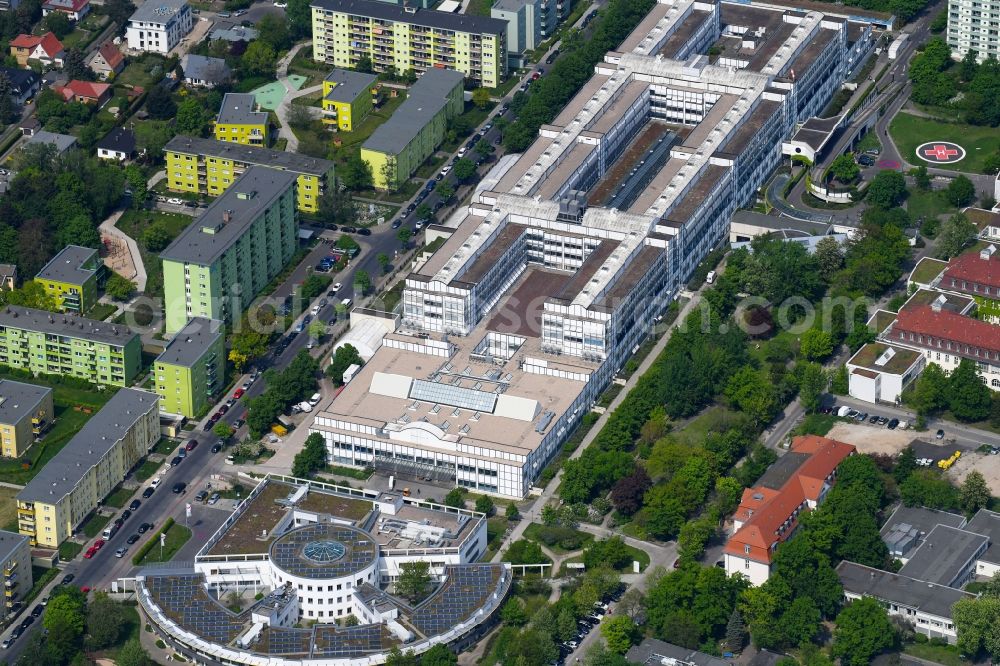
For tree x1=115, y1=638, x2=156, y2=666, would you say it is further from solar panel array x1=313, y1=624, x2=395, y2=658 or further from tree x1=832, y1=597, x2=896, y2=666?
tree x1=832, y1=597, x2=896, y2=666

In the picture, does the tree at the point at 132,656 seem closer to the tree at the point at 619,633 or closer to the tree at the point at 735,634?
the tree at the point at 619,633

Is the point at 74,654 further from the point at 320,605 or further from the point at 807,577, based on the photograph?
the point at 807,577

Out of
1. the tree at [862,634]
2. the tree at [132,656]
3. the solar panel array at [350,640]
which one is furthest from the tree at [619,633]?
the tree at [132,656]

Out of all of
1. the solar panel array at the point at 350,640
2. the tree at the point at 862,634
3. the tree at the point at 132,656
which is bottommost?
the tree at the point at 132,656

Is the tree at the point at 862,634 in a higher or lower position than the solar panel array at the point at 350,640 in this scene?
higher

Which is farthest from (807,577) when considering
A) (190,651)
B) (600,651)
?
(190,651)
